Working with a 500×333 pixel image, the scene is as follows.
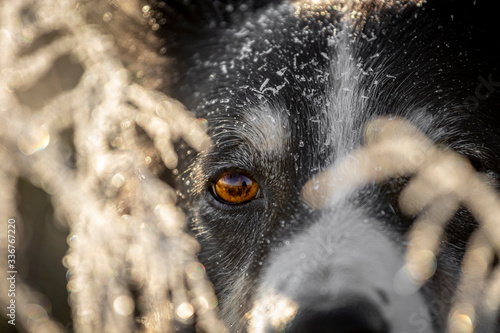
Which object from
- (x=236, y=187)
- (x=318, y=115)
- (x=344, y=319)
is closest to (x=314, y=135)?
(x=318, y=115)

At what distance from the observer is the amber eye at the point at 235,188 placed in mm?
1843

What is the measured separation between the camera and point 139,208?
7.16ft

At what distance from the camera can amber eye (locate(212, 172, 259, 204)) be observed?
1.84 metres

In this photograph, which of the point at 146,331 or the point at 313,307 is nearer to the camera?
the point at 313,307

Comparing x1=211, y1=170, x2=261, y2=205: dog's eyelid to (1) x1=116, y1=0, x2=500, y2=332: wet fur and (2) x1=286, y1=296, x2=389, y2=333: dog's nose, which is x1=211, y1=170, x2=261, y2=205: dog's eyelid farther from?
(2) x1=286, y1=296, x2=389, y2=333: dog's nose

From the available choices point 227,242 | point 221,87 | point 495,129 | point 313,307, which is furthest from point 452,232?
point 221,87

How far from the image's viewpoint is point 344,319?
4.13ft

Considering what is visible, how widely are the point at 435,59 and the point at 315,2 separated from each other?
0.56 meters

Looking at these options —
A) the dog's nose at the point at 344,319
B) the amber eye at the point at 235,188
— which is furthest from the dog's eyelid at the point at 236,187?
the dog's nose at the point at 344,319

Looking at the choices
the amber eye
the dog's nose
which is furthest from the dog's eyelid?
the dog's nose

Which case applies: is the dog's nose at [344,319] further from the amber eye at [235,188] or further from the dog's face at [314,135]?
the amber eye at [235,188]

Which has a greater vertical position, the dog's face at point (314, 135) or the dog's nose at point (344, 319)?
the dog's face at point (314, 135)

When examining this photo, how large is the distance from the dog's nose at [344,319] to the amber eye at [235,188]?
2.05 feet

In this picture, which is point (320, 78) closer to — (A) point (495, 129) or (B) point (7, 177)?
(A) point (495, 129)
